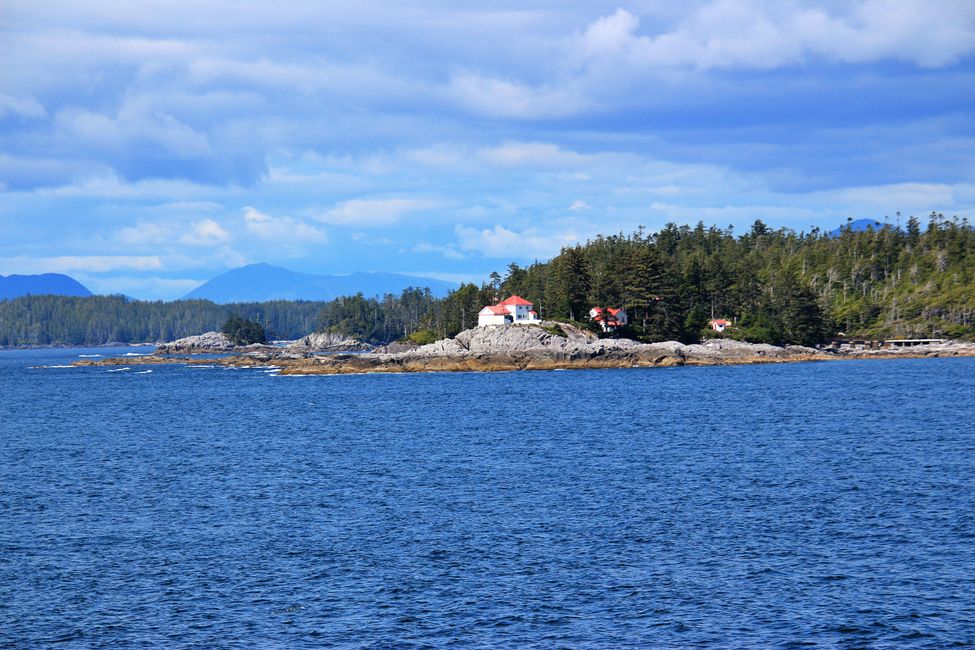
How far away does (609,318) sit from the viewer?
15150 cm

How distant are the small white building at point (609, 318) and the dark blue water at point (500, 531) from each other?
7457 centimetres

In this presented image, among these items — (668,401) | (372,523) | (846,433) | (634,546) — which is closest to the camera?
(634,546)

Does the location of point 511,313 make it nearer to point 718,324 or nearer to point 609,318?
point 609,318

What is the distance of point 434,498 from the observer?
42.2 meters

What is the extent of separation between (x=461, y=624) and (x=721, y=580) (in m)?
8.92

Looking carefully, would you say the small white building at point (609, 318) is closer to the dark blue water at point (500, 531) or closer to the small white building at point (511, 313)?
the small white building at point (511, 313)

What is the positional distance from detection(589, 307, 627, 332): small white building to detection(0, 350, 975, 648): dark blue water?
74.6 meters

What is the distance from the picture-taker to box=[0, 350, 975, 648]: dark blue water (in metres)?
25.4

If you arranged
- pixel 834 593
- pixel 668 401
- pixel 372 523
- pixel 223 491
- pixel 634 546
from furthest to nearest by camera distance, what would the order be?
pixel 668 401, pixel 223 491, pixel 372 523, pixel 634 546, pixel 834 593

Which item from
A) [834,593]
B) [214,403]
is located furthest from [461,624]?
[214,403]

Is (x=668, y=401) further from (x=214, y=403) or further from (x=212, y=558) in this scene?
(x=212, y=558)

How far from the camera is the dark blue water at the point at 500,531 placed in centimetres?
2539

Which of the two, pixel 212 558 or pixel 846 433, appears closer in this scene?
pixel 212 558

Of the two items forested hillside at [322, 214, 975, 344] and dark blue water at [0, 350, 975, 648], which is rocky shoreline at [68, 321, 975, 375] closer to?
forested hillside at [322, 214, 975, 344]
